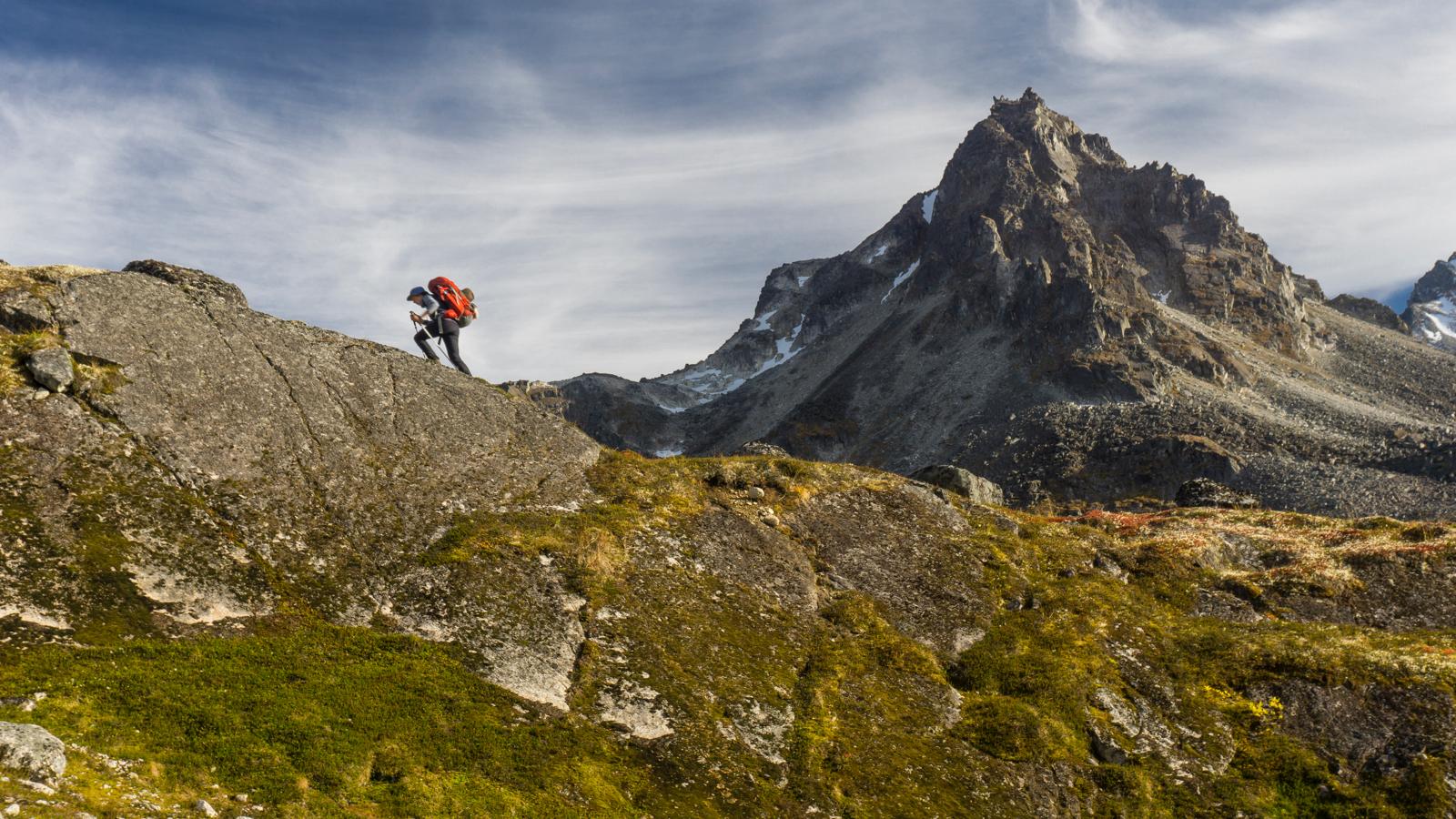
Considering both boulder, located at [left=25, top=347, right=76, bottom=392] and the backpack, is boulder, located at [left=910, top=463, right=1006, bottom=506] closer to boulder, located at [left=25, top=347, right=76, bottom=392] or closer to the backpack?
the backpack

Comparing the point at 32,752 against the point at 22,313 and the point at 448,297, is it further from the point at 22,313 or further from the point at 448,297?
the point at 448,297

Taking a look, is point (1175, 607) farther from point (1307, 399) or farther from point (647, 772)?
point (1307, 399)

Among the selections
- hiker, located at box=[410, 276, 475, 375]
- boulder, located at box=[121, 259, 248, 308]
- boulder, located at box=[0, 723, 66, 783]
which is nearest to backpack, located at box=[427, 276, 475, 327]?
hiker, located at box=[410, 276, 475, 375]

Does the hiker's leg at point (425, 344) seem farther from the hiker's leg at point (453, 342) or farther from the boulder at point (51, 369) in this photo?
the boulder at point (51, 369)

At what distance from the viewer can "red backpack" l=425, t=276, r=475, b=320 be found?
1283 inches

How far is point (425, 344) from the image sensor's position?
32969 mm

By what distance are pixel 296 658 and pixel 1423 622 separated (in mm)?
35246

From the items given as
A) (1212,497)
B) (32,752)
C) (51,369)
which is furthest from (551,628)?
(1212,497)

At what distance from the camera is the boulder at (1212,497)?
5484cm

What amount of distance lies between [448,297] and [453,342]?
177 cm

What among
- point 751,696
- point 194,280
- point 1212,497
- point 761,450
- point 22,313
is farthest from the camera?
point 1212,497

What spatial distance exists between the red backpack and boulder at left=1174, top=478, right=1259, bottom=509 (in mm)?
47757

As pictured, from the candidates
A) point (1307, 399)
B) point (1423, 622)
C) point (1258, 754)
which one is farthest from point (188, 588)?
point (1307, 399)

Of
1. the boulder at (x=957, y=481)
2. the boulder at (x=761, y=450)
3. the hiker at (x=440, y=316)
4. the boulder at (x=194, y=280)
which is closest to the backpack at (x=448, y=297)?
the hiker at (x=440, y=316)
